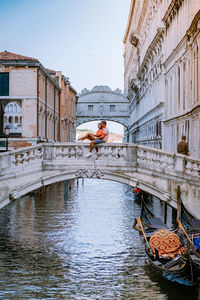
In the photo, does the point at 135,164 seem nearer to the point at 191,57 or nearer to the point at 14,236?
the point at 14,236

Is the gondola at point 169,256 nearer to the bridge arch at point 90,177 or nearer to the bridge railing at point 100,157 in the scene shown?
the bridge arch at point 90,177

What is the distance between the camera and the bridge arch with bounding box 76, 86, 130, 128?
65.5 m

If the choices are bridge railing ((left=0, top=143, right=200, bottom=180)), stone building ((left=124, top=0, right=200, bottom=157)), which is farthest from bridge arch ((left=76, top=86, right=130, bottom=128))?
bridge railing ((left=0, top=143, right=200, bottom=180))

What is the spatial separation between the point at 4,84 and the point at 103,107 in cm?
3090

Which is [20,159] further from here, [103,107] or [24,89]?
[103,107]

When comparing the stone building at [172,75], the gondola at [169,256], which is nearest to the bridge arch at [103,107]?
the stone building at [172,75]

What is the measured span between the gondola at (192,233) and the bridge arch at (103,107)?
162 feet

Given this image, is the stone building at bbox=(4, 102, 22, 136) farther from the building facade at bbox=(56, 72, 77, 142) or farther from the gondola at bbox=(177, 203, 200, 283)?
the gondola at bbox=(177, 203, 200, 283)

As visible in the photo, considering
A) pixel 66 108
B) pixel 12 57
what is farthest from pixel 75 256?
pixel 66 108

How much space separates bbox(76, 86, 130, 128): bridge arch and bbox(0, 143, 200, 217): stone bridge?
48.0 m

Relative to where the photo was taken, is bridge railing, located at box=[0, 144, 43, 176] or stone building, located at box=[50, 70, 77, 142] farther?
stone building, located at box=[50, 70, 77, 142]

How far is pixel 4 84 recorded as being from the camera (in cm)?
3562

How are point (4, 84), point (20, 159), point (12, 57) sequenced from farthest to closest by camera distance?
point (12, 57) < point (4, 84) < point (20, 159)

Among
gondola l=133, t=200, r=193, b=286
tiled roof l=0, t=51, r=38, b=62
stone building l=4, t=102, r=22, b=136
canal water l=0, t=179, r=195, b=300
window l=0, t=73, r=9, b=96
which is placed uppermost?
tiled roof l=0, t=51, r=38, b=62
